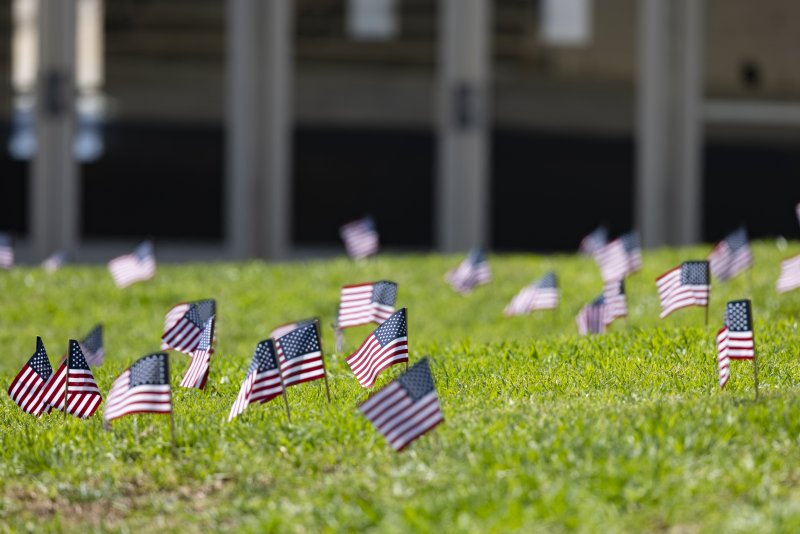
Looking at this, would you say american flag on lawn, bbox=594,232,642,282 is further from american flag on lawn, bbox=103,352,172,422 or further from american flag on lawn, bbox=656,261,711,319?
american flag on lawn, bbox=103,352,172,422

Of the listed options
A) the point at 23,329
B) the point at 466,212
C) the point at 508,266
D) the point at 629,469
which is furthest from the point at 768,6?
the point at 629,469

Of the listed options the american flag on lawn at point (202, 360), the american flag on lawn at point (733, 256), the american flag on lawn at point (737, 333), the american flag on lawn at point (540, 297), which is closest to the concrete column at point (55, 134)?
the american flag on lawn at point (540, 297)

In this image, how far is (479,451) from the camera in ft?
19.9

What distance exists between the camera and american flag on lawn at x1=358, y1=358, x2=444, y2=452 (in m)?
5.91

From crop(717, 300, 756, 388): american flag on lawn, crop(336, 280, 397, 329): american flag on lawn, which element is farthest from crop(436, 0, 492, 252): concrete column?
crop(717, 300, 756, 388): american flag on lawn

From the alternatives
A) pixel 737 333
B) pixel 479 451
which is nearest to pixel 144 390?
pixel 479 451

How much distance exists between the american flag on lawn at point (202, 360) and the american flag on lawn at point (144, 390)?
61 cm

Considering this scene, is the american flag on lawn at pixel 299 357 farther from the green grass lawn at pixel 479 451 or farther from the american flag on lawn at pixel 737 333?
the american flag on lawn at pixel 737 333

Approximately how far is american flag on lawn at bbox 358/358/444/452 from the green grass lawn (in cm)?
16

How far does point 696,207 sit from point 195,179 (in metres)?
6.07

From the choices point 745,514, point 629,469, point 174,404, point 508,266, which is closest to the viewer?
point 745,514

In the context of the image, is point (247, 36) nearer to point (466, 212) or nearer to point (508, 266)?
point (466, 212)

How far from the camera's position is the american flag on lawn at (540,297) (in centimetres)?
1013

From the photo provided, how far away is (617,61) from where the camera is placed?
57.5 feet
